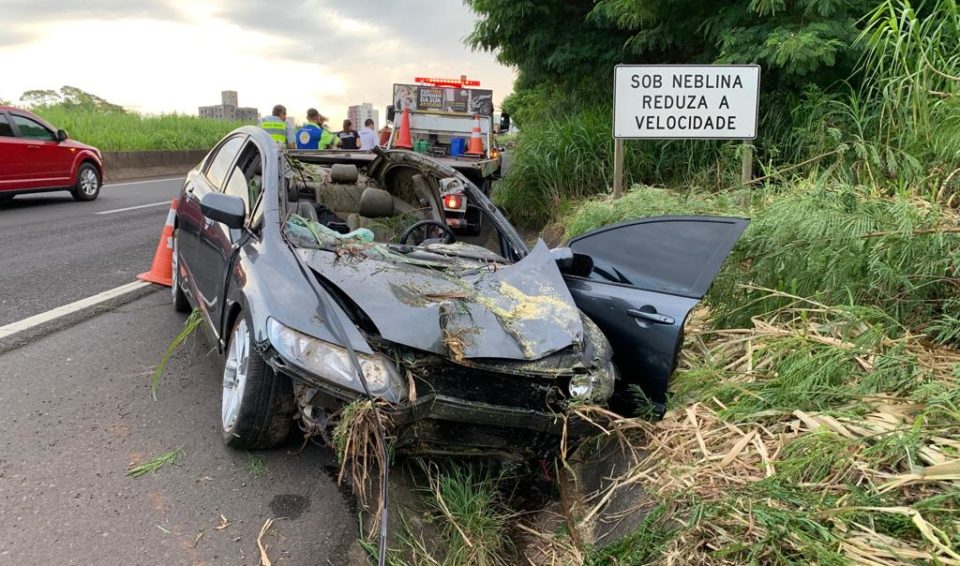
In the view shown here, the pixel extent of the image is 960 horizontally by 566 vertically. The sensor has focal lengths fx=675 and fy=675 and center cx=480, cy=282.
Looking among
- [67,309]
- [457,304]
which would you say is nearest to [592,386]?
[457,304]

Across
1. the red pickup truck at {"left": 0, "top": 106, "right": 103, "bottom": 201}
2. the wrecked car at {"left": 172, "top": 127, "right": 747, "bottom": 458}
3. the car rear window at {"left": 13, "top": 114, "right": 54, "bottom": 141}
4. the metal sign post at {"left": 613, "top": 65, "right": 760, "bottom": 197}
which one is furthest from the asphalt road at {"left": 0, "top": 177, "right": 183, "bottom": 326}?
the metal sign post at {"left": 613, "top": 65, "right": 760, "bottom": 197}

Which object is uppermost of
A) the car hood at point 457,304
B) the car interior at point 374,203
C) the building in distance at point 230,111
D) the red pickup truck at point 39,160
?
the building in distance at point 230,111

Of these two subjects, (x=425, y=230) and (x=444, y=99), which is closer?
(x=425, y=230)

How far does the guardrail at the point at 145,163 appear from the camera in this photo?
59.7ft

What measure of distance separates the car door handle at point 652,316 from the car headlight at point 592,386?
0.40m

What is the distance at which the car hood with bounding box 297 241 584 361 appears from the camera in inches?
106

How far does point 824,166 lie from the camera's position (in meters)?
5.62

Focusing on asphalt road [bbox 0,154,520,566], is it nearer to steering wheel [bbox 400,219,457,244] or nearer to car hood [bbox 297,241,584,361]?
car hood [bbox 297,241,584,361]

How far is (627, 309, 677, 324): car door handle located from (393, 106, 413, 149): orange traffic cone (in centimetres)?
1004

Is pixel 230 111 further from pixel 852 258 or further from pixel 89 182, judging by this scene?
pixel 852 258

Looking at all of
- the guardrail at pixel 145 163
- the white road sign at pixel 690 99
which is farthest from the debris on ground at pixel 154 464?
the guardrail at pixel 145 163

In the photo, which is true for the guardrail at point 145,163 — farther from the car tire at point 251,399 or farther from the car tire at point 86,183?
the car tire at point 251,399

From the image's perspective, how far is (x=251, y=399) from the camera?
2.98 m

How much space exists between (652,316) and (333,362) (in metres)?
1.52
